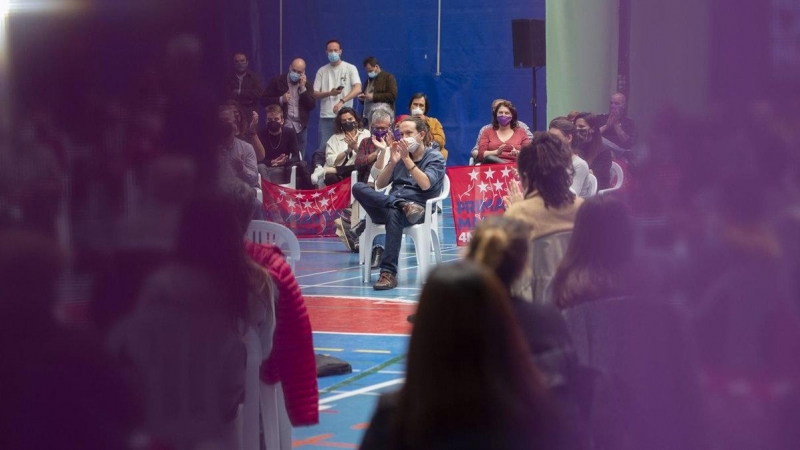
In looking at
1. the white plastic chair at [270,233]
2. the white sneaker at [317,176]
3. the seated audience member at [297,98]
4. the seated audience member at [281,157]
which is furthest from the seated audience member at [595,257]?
the seated audience member at [297,98]

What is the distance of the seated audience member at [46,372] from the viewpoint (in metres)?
1.89

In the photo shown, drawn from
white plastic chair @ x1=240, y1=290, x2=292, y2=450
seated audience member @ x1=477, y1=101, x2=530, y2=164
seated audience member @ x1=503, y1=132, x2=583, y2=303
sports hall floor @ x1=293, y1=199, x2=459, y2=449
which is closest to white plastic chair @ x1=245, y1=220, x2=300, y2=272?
sports hall floor @ x1=293, y1=199, x2=459, y2=449

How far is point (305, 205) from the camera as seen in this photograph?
1112 centimetres

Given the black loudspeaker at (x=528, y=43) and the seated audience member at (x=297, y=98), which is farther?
the seated audience member at (x=297, y=98)

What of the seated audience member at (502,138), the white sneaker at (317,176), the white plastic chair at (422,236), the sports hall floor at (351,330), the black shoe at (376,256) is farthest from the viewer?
the white sneaker at (317,176)

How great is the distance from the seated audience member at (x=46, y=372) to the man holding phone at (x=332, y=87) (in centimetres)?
1148

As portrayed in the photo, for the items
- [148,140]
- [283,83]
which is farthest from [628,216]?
[283,83]

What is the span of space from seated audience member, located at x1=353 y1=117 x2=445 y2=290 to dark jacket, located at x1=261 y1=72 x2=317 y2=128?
3128mm

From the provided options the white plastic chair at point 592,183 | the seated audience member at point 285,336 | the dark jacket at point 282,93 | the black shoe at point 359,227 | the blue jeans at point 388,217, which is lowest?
the black shoe at point 359,227

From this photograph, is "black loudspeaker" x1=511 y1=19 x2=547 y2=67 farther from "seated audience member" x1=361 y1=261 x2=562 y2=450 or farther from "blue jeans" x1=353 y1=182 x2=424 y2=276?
"seated audience member" x1=361 y1=261 x2=562 y2=450

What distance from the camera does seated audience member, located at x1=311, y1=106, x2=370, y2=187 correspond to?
11.1 m

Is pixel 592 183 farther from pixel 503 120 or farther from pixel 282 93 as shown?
pixel 282 93

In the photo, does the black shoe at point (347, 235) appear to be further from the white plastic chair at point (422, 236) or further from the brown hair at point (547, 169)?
the brown hair at point (547, 169)

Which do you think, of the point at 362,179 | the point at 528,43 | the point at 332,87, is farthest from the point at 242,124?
the point at 332,87
